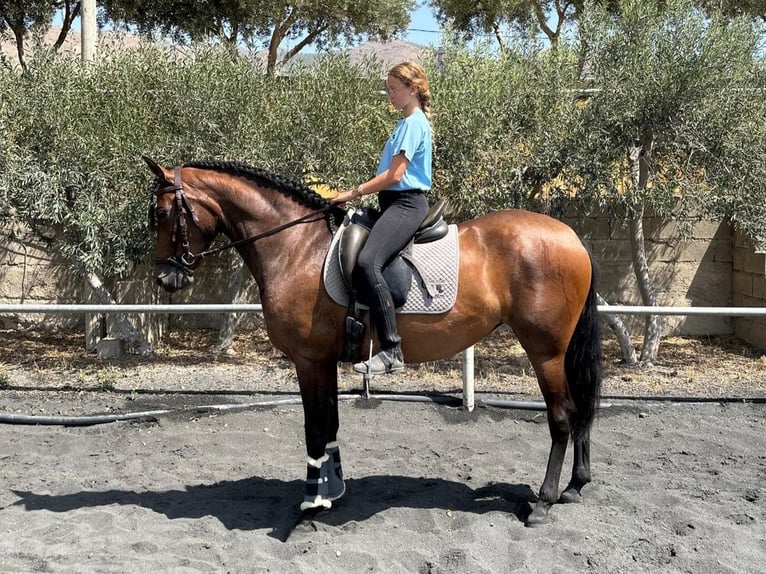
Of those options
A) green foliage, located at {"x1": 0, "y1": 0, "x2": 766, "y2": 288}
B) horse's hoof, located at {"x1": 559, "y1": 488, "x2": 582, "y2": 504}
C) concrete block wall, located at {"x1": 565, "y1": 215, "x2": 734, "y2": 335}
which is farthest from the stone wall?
horse's hoof, located at {"x1": 559, "y1": 488, "x2": 582, "y2": 504}

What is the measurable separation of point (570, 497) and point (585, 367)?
0.79m

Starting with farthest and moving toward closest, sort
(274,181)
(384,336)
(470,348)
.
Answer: (470,348) < (274,181) < (384,336)

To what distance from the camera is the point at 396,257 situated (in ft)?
12.1

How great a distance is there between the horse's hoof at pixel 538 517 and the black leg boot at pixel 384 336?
1.13 m

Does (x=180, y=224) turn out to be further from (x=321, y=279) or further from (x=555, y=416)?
(x=555, y=416)

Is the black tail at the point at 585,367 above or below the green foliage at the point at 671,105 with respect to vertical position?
below

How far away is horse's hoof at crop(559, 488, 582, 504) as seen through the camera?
13.1ft

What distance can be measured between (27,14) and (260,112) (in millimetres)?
11534

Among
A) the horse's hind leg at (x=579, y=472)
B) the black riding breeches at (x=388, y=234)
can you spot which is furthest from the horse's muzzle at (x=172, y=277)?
the horse's hind leg at (x=579, y=472)

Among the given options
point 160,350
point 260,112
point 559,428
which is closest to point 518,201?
point 260,112

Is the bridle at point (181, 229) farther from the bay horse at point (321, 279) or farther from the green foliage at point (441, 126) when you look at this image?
the green foliage at point (441, 126)

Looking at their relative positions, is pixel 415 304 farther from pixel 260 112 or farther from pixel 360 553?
pixel 260 112

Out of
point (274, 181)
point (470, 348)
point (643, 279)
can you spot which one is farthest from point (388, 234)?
point (643, 279)

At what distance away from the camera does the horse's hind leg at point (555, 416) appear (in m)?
3.86
